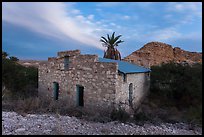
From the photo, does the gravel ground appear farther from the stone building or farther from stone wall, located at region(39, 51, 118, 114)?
stone wall, located at region(39, 51, 118, 114)

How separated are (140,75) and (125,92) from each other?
8.03 feet

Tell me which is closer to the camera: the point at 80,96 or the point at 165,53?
the point at 80,96

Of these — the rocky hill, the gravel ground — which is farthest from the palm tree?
the gravel ground

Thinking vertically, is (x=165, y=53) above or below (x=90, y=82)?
above

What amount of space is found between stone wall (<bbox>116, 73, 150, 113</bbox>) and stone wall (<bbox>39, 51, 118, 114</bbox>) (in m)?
0.60

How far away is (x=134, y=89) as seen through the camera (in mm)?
12781

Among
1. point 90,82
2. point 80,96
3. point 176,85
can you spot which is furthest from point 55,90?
point 176,85

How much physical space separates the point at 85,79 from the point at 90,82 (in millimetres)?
369

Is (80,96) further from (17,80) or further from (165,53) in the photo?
(165,53)

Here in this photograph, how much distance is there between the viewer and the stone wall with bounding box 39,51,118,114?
1041 centimetres

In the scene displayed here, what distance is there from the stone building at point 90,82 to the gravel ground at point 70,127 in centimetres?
270

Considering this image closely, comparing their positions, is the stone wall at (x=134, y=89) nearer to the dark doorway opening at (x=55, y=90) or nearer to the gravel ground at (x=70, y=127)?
the gravel ground at (x=70, y=127)

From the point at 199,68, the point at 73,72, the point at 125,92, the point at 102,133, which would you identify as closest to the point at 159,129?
the point at 102,133

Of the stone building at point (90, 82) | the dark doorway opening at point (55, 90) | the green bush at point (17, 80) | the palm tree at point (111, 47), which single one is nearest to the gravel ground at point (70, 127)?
the stone building at point (90, 82)
